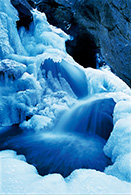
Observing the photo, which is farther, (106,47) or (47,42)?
(106,47)

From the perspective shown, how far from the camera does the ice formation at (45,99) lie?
3.26ft

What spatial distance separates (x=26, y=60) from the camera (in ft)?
14.7

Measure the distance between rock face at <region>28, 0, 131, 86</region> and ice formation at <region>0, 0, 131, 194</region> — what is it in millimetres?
3128

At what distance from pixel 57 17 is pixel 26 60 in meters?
6.20

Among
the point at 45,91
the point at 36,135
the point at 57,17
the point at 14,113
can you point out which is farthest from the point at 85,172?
the point at 57,17

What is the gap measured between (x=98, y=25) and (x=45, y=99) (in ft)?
25.6

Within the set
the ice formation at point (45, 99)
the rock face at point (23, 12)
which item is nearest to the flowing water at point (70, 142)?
the ice formation at point (45, 99)

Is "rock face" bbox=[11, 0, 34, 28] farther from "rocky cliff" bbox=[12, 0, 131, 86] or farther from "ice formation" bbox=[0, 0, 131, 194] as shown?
"rocky cliff" bbox=[12, 0, 131, 86]

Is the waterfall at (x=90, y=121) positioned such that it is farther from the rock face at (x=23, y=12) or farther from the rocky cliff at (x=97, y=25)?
the rocky cliff at (x=97, y=25)

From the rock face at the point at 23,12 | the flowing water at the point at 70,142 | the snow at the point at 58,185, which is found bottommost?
the flowing water at the point at 70,142

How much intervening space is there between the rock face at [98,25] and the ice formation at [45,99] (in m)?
3.13

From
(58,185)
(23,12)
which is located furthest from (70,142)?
(23,12)

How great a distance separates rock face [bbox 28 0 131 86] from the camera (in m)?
8.38

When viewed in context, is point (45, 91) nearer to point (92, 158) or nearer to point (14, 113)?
point (14, 113)
